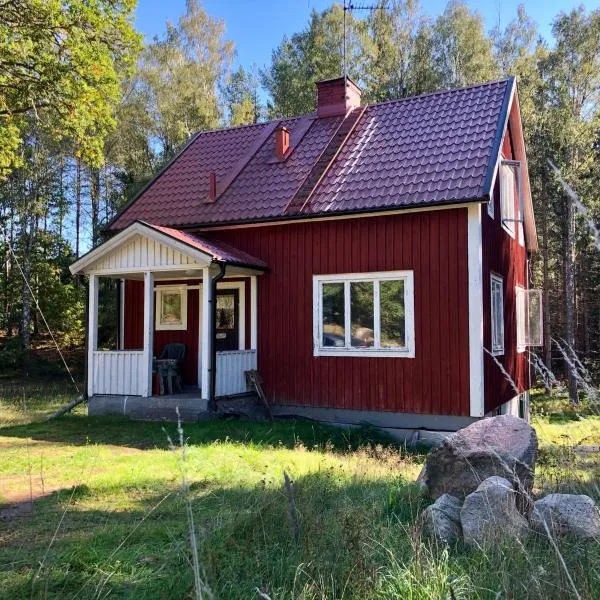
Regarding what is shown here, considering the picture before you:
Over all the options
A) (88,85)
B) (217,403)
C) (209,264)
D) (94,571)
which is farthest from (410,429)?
(88,85)

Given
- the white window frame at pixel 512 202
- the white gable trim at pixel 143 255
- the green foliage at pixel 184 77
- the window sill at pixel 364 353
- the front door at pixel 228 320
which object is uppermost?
the green foliage at pixel 184 77

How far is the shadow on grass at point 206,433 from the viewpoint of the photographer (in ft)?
29.6

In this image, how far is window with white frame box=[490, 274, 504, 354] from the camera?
11.5m

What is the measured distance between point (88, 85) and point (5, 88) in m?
1.64

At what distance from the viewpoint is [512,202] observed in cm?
1428

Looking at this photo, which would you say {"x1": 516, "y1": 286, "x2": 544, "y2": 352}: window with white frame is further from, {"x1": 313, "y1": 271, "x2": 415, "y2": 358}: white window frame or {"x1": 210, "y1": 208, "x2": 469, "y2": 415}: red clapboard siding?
{"x1": 313, "y1": 271, "x2": 415, "y2": 358}: white window frame

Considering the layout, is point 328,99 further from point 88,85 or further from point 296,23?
point 296,23

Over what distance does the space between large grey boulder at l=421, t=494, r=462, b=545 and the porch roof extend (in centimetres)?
668

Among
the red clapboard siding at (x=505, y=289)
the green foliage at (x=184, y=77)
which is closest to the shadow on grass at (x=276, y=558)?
the red clapboard siding at (x=505, y=289)

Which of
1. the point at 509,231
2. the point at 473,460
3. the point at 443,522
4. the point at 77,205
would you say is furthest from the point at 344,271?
the point at 77,205

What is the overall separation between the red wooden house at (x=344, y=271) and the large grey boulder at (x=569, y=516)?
5824 millimetres

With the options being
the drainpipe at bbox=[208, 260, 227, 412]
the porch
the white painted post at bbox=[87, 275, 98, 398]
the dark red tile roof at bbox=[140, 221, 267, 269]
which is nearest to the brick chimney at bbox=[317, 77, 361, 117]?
the dark red tile roof at bbox=[140, 221, 267, 269]

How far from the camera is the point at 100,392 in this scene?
11383 mm

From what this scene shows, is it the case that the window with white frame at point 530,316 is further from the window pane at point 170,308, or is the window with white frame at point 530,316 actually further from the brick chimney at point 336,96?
the window pane at point 170,308
